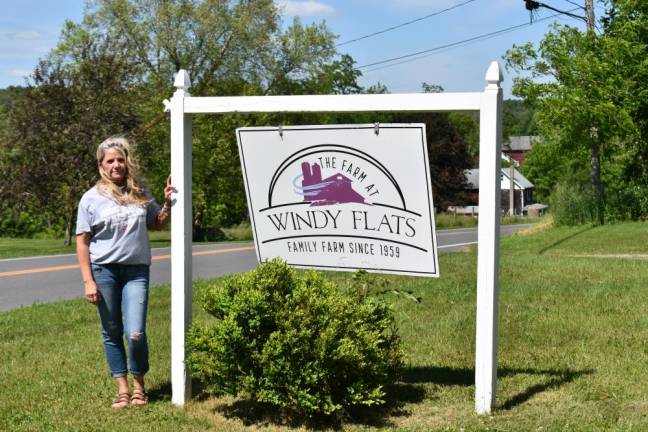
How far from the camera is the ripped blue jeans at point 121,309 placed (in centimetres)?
528

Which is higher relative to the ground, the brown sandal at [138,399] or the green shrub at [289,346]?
the green shrub at [289,346]

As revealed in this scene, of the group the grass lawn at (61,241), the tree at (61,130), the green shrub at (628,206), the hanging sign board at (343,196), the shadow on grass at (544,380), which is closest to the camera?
the hanging sign board at (343,196)

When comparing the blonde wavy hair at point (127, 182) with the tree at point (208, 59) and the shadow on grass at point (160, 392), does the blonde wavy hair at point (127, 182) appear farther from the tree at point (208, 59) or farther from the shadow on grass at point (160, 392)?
the tree at point (208, 59)

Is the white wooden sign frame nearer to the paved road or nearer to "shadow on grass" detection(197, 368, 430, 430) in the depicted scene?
"shadow on grass" detection(197, 368, 430, 430)

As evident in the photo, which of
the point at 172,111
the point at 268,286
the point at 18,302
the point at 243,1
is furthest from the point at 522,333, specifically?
the point at 243,1

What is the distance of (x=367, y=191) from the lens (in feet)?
17.3

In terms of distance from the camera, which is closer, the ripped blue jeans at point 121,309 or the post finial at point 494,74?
the post finial at point 494,74

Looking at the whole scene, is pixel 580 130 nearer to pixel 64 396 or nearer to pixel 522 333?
pixel 522 333

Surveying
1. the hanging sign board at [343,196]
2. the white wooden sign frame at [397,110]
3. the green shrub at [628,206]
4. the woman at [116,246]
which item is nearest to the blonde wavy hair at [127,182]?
the woman at [116,246]

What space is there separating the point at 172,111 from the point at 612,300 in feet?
18.9

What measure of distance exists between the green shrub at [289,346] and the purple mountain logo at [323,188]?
53 centimetres

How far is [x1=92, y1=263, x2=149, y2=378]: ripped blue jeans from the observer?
5.28m

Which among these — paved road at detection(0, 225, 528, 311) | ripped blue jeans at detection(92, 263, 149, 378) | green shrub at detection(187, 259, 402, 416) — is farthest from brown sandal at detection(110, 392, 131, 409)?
paved road at detection(0, 225, 528, 311)

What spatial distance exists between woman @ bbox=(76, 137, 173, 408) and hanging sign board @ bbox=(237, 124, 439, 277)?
761 mm
